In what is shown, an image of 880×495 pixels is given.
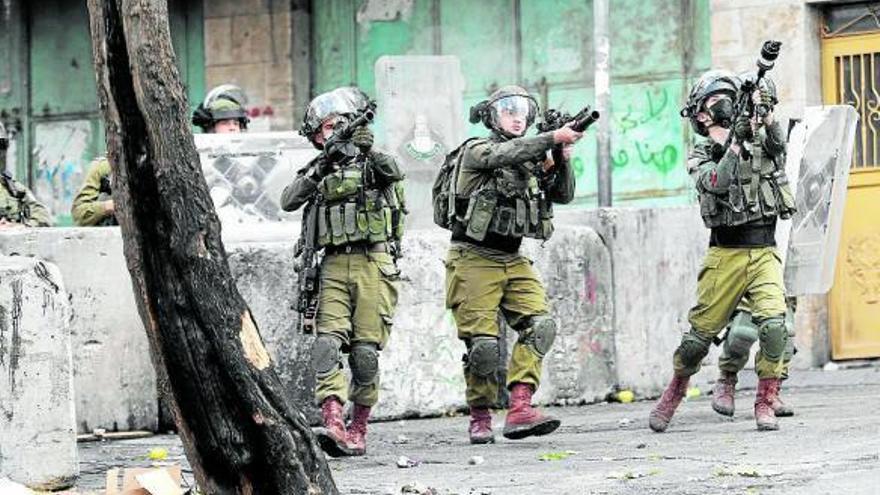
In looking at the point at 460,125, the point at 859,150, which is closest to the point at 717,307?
the point at 460,125

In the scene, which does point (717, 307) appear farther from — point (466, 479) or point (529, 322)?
point (466, 479)

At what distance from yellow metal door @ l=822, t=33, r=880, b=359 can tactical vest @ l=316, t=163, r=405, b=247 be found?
21.8 feet

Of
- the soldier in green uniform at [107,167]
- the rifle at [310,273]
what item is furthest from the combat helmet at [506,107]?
the soldier in green uniform at [107,167]

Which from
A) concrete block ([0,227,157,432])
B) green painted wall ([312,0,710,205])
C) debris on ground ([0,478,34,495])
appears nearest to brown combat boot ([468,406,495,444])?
concrete block ([0,227,157,432])

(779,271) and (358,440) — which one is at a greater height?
(779,271)

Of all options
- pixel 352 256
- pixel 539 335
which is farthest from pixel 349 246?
pixel 539 335

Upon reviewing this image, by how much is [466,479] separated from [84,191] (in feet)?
15.4

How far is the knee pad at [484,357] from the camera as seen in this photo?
1077 cm

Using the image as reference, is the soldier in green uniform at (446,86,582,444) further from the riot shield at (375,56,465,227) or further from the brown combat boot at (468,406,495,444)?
the riot shield at (375,56,465,227)

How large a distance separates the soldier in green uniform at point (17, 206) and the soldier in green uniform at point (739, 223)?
4.23 meters

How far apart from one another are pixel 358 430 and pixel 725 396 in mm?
2194

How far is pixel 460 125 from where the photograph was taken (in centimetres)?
1466

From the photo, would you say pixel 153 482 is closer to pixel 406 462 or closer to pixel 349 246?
pixel 406 462

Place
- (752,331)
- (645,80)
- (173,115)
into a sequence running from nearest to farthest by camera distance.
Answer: (173,115) → (752,331) → (645,80)
